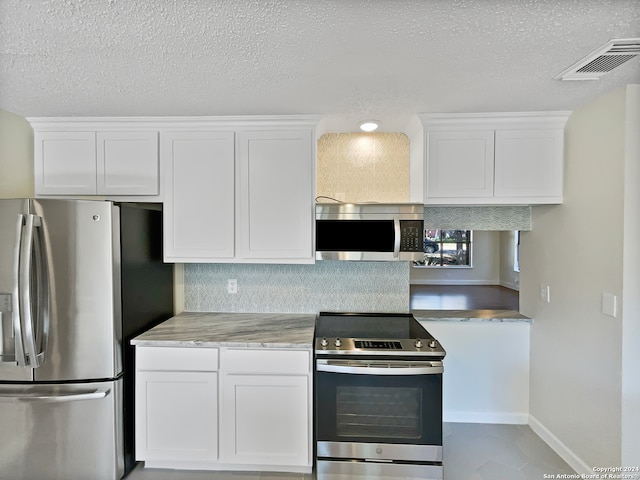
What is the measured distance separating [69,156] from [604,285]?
3.52 metres

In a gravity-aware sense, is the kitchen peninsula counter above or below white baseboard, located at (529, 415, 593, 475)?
above

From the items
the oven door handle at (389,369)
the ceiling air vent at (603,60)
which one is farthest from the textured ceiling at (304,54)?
the oven door handle at (389,369)

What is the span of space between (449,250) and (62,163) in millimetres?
3418

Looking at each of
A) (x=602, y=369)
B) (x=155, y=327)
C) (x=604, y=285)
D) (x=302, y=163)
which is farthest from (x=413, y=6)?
(x=155, y=327)

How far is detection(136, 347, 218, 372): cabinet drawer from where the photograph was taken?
79.6 inches

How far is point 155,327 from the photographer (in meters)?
2.25

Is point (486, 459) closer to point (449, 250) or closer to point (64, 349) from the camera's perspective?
point (449, 250)

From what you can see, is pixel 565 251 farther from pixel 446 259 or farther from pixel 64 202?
pixel 64 202

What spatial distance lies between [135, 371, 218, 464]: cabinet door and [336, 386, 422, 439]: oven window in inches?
30.8

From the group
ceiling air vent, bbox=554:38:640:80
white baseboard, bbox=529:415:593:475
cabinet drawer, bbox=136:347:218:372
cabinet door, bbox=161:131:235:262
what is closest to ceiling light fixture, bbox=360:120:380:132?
cabinet door, bbox=161:131:235:262

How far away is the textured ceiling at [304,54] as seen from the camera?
1223 mm

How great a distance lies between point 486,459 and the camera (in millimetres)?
2189

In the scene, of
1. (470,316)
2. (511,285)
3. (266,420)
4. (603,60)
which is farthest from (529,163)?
(266,420)

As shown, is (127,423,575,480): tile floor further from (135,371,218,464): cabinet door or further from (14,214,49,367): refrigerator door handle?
(14,214,49,367): refrigerator door handle
